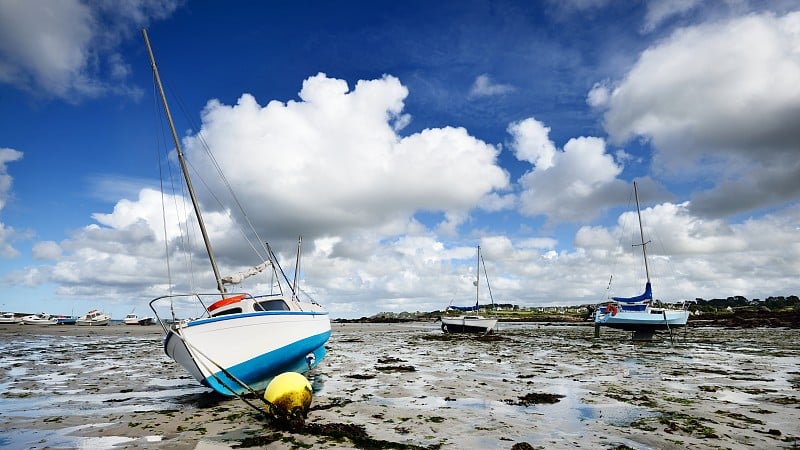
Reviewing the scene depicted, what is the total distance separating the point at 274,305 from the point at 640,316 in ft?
119

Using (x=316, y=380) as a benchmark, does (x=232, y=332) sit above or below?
above

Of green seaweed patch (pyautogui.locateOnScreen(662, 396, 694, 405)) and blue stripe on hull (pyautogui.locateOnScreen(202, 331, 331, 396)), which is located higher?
blue stripe on hull (pyautogui.locateOnScreen(202, 331, 331, 396))

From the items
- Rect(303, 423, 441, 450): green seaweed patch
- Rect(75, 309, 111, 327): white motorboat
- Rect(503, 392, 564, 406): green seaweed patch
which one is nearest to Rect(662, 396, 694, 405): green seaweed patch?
Rect(503, 392, 564, 406): green seaweed patch

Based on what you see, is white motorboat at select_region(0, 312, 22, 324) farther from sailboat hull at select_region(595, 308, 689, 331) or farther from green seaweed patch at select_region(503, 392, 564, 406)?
green seaweed patch at select_region(503, 392, 564, 406)

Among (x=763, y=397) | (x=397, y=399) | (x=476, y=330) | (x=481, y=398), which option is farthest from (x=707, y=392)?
(x=476, y=330)

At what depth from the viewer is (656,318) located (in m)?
40.3

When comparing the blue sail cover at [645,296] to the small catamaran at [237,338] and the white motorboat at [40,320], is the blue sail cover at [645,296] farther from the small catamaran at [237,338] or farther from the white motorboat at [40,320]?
the white motorboat at [40,320]

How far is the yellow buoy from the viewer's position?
979 centimetres

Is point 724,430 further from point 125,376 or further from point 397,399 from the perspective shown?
point 125,376

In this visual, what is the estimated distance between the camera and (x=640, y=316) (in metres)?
40.3

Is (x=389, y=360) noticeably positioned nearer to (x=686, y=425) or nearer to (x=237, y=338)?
(x=237, y=338)

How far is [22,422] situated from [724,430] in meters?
16.9

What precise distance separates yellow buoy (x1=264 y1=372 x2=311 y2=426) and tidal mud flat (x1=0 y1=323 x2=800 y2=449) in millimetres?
372

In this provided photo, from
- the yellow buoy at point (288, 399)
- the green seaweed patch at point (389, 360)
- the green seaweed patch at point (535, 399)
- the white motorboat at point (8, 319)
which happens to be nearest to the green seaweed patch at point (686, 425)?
the green seaweed patch at point (535, 399)
